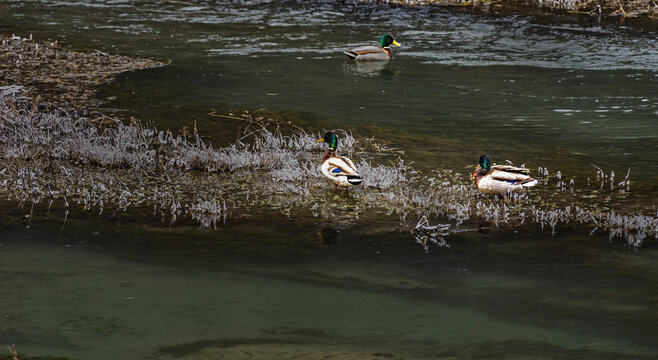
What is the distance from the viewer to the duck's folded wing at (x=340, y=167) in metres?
10.1

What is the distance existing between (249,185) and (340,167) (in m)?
1.41

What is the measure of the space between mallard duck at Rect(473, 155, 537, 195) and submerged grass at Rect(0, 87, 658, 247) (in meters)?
0.20

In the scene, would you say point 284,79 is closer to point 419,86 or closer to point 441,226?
point 419,86

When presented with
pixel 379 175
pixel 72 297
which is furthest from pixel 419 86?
pixel 72 297

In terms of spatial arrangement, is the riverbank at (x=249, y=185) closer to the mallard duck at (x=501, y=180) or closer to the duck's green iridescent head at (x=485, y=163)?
the mallard duck at (x=501, y=180)

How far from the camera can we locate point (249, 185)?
35.8ft

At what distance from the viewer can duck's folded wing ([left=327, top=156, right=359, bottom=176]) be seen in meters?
10.1

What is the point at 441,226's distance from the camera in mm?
9039

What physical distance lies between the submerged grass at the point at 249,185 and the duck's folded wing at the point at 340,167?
36 centimetres

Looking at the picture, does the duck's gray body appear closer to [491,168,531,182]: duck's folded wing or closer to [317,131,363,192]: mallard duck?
[317,131,363,192]: mallard duck

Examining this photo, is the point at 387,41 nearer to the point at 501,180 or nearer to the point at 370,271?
the point at 501,180

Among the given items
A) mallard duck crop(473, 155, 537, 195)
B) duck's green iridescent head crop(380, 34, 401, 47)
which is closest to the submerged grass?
mallard duck crop(473, 155, 537, 195)

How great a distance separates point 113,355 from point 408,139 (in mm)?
8052

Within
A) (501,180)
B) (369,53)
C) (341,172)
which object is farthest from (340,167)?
(369,53)
